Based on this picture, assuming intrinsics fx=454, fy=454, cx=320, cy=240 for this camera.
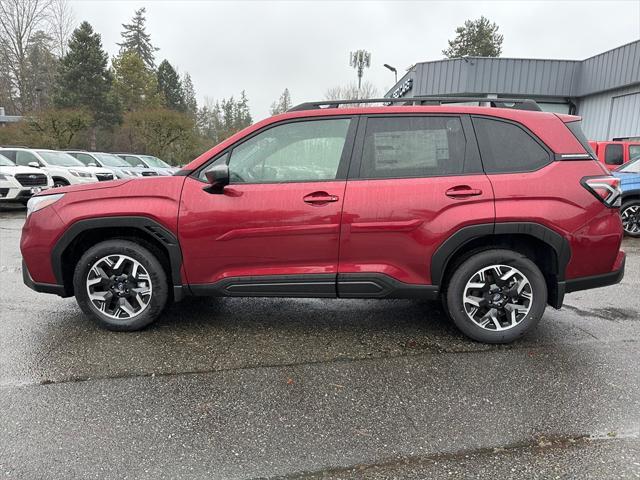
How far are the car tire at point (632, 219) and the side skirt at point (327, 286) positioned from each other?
23.7ft

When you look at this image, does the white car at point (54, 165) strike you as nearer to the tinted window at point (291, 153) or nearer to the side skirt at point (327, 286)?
the tinted window at point (291, 153)

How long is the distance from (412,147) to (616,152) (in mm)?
9761

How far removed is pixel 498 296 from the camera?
3447 mm

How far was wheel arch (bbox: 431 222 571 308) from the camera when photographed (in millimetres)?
3285

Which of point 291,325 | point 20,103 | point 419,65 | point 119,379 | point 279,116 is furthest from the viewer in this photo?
point 20,103

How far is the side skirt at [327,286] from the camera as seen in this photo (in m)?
3.39

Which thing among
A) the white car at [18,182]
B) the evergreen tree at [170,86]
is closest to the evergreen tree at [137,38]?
the evergreen tree at [170,86]

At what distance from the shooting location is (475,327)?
3.47 metres

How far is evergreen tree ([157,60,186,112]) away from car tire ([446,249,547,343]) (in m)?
59.4

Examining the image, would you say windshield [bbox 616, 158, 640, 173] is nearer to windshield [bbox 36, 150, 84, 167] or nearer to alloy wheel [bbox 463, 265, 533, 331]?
alloy wheel [bbox 463, 265, 533, 331]

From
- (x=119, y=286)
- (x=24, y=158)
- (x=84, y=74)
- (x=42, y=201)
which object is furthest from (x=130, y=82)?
(x=119, y=286)

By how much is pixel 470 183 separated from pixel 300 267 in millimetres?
1397

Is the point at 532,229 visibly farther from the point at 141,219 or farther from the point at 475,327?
the point at 141,219

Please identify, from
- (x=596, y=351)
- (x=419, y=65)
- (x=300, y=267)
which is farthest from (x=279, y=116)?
(x=419, y=65)
